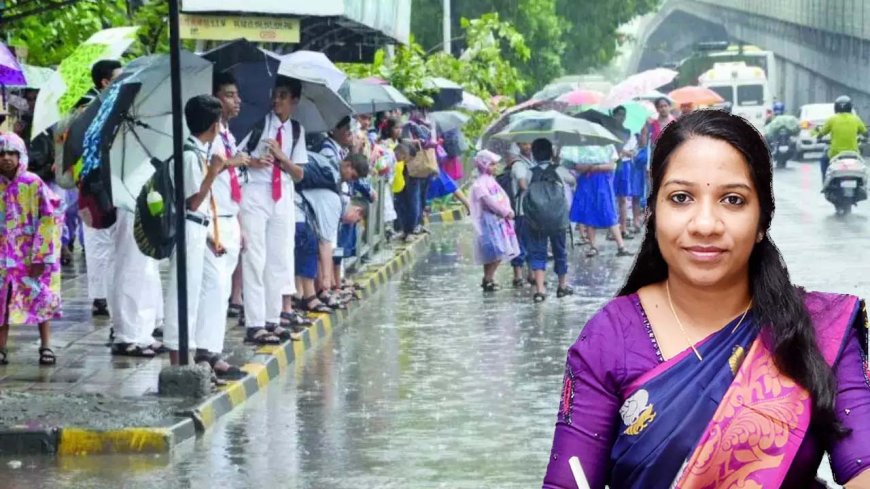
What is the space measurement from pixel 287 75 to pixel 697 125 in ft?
34.7

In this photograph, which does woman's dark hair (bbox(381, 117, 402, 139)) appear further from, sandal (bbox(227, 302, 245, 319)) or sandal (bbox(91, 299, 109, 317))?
sandal (bbox(91, 299, 109, 317))

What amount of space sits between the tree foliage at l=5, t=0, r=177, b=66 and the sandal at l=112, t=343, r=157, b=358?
340 cm

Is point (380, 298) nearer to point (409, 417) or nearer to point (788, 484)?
point (409, 417)

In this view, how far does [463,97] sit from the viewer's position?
Result: 31.9 meters

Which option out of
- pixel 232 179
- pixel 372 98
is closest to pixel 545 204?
pixel 372 98

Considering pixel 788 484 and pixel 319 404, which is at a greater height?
pixel 788 484

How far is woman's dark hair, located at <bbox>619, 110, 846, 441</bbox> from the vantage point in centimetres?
312

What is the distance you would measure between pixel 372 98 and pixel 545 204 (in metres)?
3.70

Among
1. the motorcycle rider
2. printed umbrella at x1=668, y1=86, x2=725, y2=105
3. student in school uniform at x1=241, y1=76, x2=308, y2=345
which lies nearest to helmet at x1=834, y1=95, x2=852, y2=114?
the motorcycle rider

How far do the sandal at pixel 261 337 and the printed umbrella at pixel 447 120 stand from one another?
51.8 ft

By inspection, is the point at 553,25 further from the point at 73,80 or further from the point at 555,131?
the point at 73,80

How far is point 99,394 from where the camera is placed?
1091 cm

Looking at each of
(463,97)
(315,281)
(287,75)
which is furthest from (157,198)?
(463,97)

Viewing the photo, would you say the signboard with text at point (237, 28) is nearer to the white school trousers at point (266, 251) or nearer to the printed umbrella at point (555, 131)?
the white school trousers at point (266, 251)
